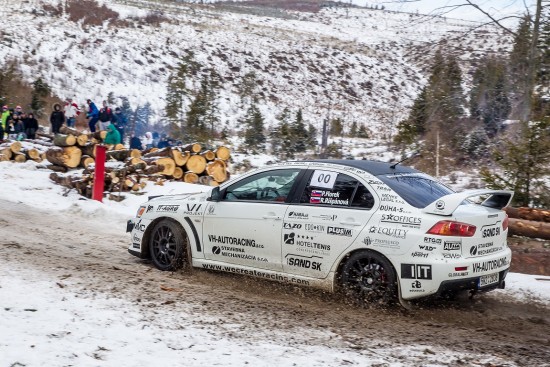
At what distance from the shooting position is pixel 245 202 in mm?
6801

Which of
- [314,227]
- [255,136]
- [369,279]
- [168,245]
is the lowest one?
[168,245]

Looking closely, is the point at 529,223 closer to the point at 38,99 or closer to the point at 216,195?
the point at 216,195

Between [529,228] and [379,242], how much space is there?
4.63 meters

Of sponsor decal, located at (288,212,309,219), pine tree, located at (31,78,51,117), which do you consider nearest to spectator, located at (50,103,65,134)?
pine tree, located at (31,78,51,117)

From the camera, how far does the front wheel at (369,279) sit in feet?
18.6

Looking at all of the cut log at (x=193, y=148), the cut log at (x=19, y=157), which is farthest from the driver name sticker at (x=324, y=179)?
the cut log at (x=19, y=157)

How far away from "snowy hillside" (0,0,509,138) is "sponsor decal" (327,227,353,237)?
30.3m

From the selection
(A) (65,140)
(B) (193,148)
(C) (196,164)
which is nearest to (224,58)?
(A) (65,140)

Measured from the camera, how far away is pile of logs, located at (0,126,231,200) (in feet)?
47.3

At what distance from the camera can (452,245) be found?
18.1 ft

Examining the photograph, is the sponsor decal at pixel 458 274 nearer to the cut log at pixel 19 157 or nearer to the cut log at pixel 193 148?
the cut log at pixel 193 148

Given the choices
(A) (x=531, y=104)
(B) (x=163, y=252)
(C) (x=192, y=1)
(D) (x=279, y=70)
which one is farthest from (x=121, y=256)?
(C) (x=192, y=1)

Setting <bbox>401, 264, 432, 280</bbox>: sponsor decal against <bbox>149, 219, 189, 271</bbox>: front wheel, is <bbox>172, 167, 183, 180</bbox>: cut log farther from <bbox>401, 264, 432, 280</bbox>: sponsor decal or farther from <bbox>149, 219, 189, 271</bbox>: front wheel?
<bbox>401, 264, 432, 280</bbox>: sponsor decal

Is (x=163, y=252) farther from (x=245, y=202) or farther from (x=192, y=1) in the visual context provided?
(x=192, y=1)
